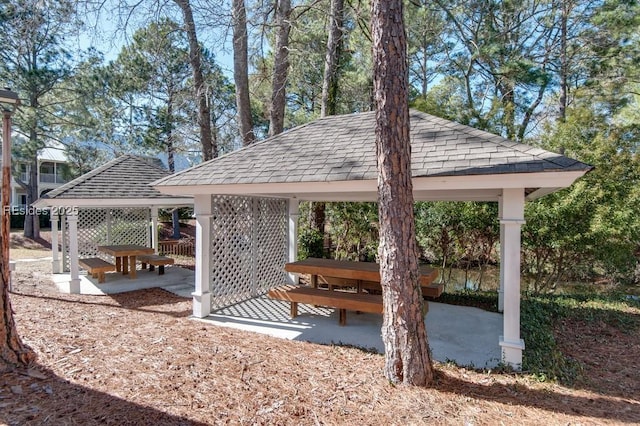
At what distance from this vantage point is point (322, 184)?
491 cm

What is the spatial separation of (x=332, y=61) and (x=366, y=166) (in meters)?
6.78

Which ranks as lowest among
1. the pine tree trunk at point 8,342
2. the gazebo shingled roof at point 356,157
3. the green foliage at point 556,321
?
the green foliage at point 556,321

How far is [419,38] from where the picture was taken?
1407 cm

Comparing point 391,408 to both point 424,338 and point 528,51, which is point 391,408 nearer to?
point 424,338

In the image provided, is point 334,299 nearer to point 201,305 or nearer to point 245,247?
point 201,305

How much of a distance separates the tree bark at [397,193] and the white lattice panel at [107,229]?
1020cm

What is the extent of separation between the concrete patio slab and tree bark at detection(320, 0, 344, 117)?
6271 millimetres

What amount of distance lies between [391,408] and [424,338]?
73 cm

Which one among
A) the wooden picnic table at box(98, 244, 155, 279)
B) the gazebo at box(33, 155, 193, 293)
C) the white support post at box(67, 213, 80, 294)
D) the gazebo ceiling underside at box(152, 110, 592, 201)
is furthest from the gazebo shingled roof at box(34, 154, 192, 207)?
the gazebo ceiling underside at box(152, 110, 592, 201)

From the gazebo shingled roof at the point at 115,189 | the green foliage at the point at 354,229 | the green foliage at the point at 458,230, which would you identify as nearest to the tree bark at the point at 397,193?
the gazebo shingled roof at the point at 115,189

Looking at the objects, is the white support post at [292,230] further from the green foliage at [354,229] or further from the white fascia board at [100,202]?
the white fascia board at [100,202]

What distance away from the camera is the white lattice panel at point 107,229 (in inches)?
425

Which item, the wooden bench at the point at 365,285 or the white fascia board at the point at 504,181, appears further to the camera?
the wooden bench at the point at 365,285

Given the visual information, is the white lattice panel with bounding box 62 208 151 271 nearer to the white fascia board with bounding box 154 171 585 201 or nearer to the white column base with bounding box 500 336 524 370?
the white fascia board with bounding box 154 171 585 201
